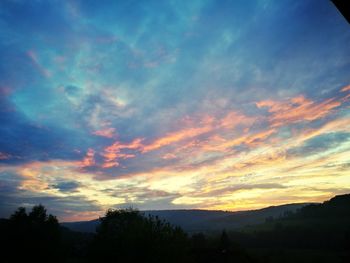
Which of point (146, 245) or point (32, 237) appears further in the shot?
point (32, 237)

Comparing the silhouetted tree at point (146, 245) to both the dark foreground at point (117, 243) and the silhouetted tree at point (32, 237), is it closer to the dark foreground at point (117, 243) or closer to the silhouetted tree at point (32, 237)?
the dark foreground at point (117, 243)

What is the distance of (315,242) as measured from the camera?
162500 millimetres

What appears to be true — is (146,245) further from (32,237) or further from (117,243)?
(32,237)

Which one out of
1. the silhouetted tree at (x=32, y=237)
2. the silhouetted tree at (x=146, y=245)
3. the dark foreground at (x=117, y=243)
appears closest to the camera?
the silhouetted tree at (x=146, y=245)

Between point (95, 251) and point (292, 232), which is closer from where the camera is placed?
point (95, 251)

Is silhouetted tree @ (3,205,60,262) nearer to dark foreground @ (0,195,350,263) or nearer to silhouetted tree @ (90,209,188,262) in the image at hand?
dark foreground @ (0,195,350,263)

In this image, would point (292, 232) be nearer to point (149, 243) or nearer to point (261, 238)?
point (261, 238)

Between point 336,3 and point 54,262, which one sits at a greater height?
point 336,3

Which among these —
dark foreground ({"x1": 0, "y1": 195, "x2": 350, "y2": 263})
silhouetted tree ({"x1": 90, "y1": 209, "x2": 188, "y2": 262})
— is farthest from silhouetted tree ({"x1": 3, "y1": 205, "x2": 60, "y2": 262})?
silhouetted tree ({"x1": 90, "y1": 209, "x2": 188, "y2": 262})

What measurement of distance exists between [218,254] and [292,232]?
5222 inches

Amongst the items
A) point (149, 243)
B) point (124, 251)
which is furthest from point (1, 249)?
point (149, 243)

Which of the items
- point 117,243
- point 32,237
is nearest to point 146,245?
point 117,243

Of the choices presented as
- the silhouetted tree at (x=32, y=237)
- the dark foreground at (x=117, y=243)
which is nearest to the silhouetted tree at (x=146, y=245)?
the dark foreground at (x=117, y=243)

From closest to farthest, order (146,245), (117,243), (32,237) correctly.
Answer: (146,245) < (117,243) < (32,237)
